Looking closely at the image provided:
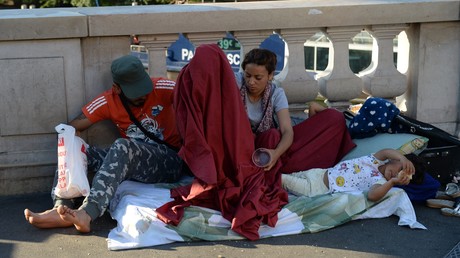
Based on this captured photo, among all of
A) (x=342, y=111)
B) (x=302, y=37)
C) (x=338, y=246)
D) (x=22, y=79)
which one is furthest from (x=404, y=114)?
(x=22, y=79)

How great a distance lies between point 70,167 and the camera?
5.32 m

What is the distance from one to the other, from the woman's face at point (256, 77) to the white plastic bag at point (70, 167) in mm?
1244

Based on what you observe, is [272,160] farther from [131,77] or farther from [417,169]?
[131,77]

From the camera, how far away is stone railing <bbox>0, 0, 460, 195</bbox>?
574cm

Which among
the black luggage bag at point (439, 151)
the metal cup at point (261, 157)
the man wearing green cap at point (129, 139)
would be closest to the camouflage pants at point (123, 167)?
the man wearing green cap at point (129, 139)

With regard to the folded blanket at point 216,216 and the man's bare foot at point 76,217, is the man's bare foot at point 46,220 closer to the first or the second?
the man's bare foot at point 76,217

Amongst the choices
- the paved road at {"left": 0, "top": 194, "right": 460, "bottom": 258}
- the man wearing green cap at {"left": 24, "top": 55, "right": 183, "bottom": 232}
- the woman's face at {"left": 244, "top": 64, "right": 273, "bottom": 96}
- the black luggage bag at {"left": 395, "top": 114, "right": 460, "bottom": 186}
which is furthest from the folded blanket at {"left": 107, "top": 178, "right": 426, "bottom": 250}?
the woman's face at {"left": 244, "top": 64, "right": 273, "bottom": 96}

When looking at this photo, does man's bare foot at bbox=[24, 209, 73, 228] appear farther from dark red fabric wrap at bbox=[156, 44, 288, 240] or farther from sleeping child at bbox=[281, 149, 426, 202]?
sleeping child at bbox=[281, 149, 426, 202]

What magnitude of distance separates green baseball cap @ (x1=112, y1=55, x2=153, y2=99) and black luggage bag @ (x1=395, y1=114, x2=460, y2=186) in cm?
192

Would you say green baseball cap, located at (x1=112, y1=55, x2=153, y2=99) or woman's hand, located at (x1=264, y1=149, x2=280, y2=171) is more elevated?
green baseball cap, located at (x1=112, y1=55, x2=153, y2=99)

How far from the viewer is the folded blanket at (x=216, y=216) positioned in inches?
195

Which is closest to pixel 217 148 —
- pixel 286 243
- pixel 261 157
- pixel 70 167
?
pixel 261 157

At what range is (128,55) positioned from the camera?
18.9ft

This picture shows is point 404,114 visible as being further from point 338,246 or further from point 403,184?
point 338,246
